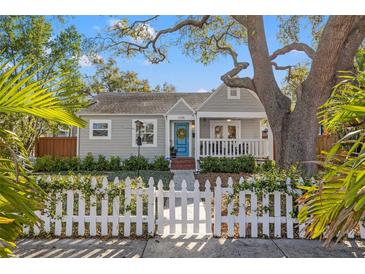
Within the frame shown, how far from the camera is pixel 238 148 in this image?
925 cm

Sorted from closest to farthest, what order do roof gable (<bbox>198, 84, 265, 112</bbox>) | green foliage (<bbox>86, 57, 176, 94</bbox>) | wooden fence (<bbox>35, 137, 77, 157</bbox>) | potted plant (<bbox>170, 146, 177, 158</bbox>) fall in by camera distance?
roof gable (<bbox>198, 84, 265, 112</bbox>), wooden fence (<bbox>35, 137, 77, 157</bbox>), potted plant (<bbox>170, 146, 177, 158</bbox>), green foliage (<bbox>86, 57, 176, 94</bbox>)

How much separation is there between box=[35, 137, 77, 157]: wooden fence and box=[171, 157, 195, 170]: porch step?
14.3 feet

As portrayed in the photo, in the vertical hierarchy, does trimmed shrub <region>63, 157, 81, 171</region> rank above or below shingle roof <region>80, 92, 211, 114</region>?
below

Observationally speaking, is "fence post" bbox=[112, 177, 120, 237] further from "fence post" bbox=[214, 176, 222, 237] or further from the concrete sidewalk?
"fence post" bbox=[214, 176, 222, 237]

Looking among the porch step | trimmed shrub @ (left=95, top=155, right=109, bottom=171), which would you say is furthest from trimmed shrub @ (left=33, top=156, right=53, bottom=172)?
the porch step

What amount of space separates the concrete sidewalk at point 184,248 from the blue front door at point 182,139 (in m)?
8.35

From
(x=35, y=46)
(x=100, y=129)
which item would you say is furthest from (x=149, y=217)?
(x=100, y=129)

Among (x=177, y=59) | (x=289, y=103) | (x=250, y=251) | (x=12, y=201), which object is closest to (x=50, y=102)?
(x=12, y=201)

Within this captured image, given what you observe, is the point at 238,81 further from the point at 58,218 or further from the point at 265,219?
the point at 58,218

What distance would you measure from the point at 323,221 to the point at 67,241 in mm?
2667

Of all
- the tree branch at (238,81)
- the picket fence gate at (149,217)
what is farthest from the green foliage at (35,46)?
the picket fence gate at (149,217)

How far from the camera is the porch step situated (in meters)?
9.77
